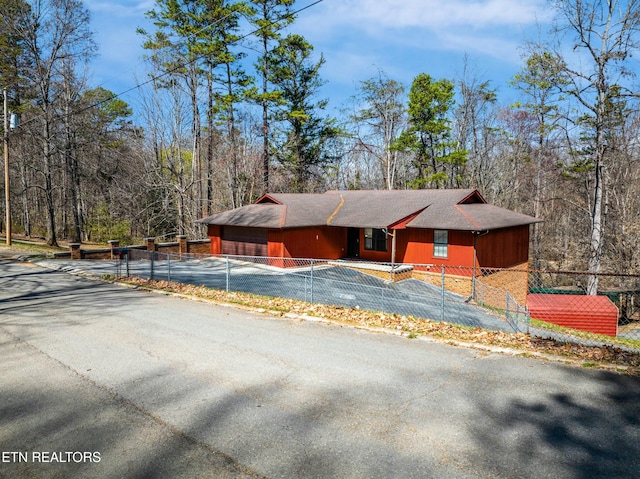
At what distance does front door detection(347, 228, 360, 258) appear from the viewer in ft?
76.6

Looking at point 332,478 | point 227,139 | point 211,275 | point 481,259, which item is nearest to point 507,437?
point 332,478

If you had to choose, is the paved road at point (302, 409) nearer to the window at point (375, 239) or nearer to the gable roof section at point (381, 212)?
the gable roof section at point (381, 212)

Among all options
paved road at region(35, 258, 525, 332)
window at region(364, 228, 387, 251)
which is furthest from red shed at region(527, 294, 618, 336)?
window at region(364, 228, 387, 251)

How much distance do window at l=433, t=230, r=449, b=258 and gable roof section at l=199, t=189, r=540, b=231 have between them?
2.08 ft

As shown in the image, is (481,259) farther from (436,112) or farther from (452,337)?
(436,112)

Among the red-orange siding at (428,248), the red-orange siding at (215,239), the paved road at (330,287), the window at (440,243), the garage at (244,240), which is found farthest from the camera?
the red-orange siding at (215,239)

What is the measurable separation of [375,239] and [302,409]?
18088mm

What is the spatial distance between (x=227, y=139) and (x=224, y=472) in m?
31.3

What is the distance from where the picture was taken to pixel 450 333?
7.52m

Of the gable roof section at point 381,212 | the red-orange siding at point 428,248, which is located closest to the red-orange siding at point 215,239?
the gable roof section at point 381,212

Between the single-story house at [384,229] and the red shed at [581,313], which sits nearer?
the red shed at [581,313]

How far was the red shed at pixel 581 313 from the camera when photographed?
1670 cm

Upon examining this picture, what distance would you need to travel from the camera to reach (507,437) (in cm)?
400

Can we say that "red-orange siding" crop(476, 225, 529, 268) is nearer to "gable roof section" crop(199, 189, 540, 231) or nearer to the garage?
"gable roof section" crop(199, 189, 540, 231)
